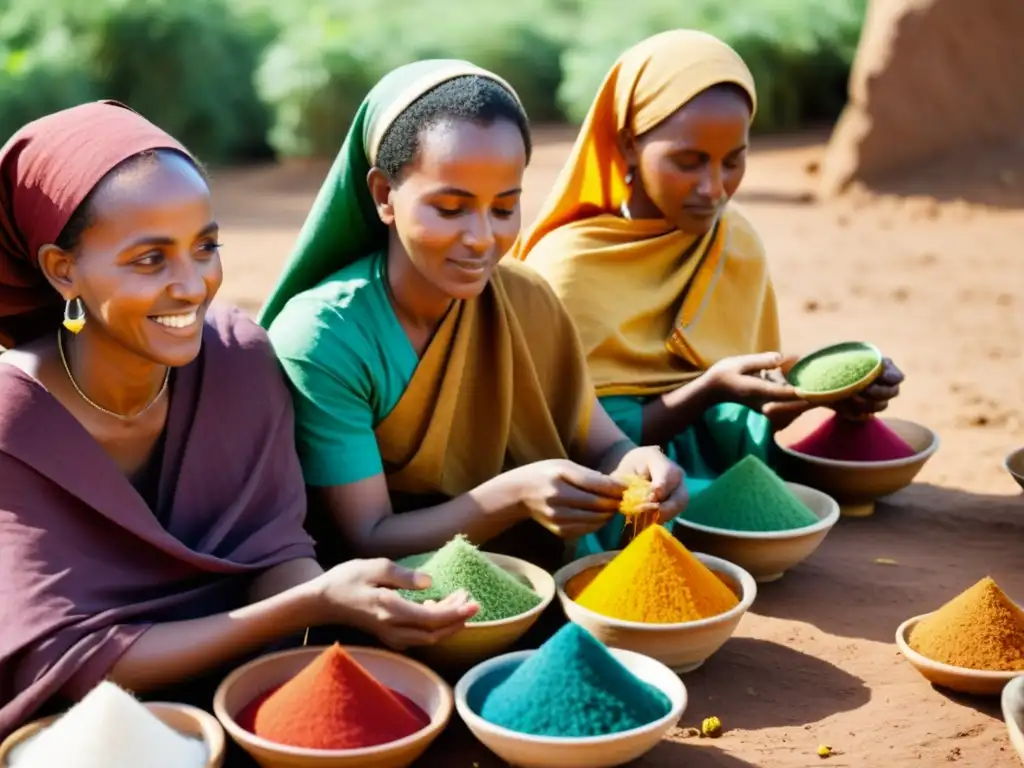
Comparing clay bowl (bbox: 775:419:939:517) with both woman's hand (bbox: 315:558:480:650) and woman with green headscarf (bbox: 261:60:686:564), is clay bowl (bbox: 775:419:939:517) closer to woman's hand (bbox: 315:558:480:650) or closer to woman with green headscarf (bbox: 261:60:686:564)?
woman with green headscarf (bbox: 261:60:686:564)

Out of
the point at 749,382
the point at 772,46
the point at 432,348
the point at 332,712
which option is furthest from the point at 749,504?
the point at 772,46

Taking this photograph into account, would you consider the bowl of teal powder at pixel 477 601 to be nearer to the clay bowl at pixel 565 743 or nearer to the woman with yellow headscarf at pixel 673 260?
the clay bowl at pixel 565 743

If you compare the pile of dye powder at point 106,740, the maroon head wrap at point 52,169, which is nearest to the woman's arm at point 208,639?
the pile of dye powder at point 106,740

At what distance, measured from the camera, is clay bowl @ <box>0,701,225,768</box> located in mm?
2953

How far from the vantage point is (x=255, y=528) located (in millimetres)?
3646

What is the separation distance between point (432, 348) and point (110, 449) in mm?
984

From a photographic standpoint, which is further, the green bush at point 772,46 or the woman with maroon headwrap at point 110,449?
the green bush at point 772,46

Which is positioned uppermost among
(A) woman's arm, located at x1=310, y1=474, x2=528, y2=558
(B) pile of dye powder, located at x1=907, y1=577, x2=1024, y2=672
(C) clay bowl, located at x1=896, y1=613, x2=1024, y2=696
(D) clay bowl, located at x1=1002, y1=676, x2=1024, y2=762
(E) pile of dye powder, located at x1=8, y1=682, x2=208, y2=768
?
(A) woman's arm, located at x1=310, y1=474, x2=528, y2=558

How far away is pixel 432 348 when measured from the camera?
407cm

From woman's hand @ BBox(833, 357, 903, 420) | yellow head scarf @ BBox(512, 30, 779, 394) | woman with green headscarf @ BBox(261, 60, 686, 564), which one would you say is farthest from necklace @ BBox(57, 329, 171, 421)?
woman's hand @ BBox(833, 357, 903, 420)

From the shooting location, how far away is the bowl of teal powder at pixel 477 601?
350 centimetres

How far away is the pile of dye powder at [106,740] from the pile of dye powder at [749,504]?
6.31 ft

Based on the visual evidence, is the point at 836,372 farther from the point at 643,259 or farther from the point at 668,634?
the point at 668,634

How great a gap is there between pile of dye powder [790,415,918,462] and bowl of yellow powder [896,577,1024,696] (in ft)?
4.28
